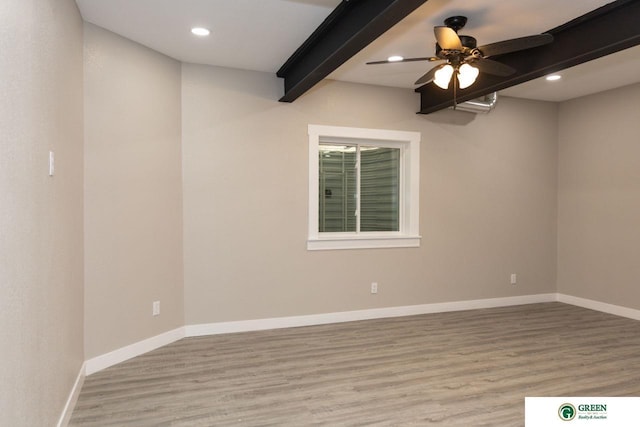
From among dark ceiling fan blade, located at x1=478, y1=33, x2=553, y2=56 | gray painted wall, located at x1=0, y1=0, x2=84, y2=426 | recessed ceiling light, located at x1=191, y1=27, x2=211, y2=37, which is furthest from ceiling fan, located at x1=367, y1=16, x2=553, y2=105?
gray painted wall, located at x1=0, y1=0, x2=84, y2=426

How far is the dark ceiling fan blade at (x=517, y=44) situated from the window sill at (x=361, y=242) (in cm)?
246

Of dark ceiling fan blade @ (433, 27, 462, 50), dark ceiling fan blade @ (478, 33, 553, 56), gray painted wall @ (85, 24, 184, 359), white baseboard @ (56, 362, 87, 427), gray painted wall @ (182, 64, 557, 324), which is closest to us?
white baseboard @ (56, 362, 87, 427)

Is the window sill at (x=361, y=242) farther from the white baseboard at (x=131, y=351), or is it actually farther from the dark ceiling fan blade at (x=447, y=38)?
the dark ceiling fan blade at (x=447, y=38)

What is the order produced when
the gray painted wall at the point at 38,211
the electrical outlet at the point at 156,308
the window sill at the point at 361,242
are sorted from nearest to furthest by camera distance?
the gray painted wall at the point at 38,211, the electrical outlet at the point at 156,308, the window sill at the point at 361,242

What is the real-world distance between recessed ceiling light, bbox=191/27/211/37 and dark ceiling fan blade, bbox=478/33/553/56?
2082 millimetres

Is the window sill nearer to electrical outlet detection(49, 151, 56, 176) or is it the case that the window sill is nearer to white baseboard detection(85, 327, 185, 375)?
white baseboard detection(85, 327, 185, 375)

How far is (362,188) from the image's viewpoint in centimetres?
503

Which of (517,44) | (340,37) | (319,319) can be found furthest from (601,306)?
(340,37)

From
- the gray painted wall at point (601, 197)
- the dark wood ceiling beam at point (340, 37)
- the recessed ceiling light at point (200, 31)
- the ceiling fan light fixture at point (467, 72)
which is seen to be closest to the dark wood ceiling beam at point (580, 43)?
the ceiling fan light fixture at point (467, 72)

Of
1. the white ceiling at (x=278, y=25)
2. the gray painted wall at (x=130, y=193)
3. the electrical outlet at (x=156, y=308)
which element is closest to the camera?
the white ceiling at (x=278, y=25)

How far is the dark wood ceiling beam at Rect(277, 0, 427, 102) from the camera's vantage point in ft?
8.06

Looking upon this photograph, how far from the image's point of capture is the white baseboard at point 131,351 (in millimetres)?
3254

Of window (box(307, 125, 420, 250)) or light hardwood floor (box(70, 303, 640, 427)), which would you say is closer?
→ light hardwood floor (box(70, 303, 640, 427))

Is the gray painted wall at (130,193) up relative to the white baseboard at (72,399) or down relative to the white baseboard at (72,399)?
up
